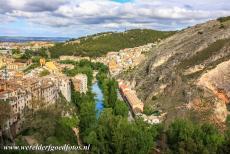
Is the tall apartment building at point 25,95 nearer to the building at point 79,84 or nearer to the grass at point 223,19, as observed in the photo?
the building at point 79,84

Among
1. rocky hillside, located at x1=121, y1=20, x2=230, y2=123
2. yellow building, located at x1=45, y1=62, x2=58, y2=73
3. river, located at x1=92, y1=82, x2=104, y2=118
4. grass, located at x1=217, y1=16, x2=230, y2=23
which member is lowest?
river, located at x1=92, y1=82, x2=104, y2=118

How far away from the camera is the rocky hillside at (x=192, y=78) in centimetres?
5593

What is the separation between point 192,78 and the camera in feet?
213

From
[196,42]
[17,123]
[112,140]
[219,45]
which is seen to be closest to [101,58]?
[196,42]

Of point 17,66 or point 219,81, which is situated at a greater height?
point 219,81

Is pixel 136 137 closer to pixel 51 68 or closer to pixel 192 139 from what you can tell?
pixel 192 139

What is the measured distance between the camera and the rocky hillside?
5593 cm

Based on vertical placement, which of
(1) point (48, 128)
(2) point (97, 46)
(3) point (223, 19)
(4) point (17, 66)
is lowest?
(4) point (17, 66)

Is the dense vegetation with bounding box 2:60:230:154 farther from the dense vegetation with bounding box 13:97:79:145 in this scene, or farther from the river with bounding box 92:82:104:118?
the river with bounding box 92:82:104:118

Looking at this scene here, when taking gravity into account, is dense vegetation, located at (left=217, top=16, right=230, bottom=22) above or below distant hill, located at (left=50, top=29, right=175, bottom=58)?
above

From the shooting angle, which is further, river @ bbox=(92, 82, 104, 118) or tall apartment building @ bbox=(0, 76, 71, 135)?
river @ bbox=(92, 82, 104, 118)

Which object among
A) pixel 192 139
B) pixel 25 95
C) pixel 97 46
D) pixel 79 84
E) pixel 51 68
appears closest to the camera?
pixel 192 139

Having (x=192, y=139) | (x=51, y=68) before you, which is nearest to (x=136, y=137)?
(x=192, y=139)

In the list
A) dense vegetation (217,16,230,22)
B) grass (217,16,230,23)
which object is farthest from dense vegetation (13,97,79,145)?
dense vegetation (217,16,230,22)
